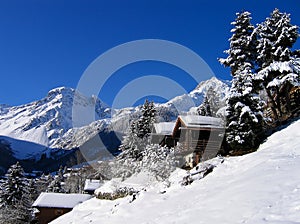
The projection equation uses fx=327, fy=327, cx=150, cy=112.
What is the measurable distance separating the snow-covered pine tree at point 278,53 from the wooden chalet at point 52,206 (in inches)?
1283

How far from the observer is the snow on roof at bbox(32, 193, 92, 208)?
47969 millimetres

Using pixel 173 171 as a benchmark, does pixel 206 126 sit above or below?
above

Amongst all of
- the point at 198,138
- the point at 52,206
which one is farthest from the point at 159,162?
the point at 52,206

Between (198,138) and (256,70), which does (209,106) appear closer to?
(198,138)

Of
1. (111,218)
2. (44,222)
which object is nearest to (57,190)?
(44,222)

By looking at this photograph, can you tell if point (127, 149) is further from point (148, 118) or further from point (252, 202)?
point (252, 202)

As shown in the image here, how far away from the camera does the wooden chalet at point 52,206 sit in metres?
47.8

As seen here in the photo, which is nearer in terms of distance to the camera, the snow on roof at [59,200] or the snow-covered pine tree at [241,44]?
the snow-covered pine tree at [241,44]

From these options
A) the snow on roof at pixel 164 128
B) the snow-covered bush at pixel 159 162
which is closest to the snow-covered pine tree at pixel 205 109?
the snow on roof at pixel 164 128

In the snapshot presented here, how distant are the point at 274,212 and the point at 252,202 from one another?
1302 mm

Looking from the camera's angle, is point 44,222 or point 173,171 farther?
point 44,222

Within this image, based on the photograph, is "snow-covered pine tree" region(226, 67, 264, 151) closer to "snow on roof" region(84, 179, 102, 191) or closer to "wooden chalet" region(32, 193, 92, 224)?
"wooden chalet" region(32, 193, 92, 224)

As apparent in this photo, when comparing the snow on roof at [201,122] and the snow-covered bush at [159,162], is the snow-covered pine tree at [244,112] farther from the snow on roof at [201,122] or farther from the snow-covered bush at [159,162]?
the snow on roof at [201,122]

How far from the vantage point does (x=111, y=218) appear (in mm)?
15633
